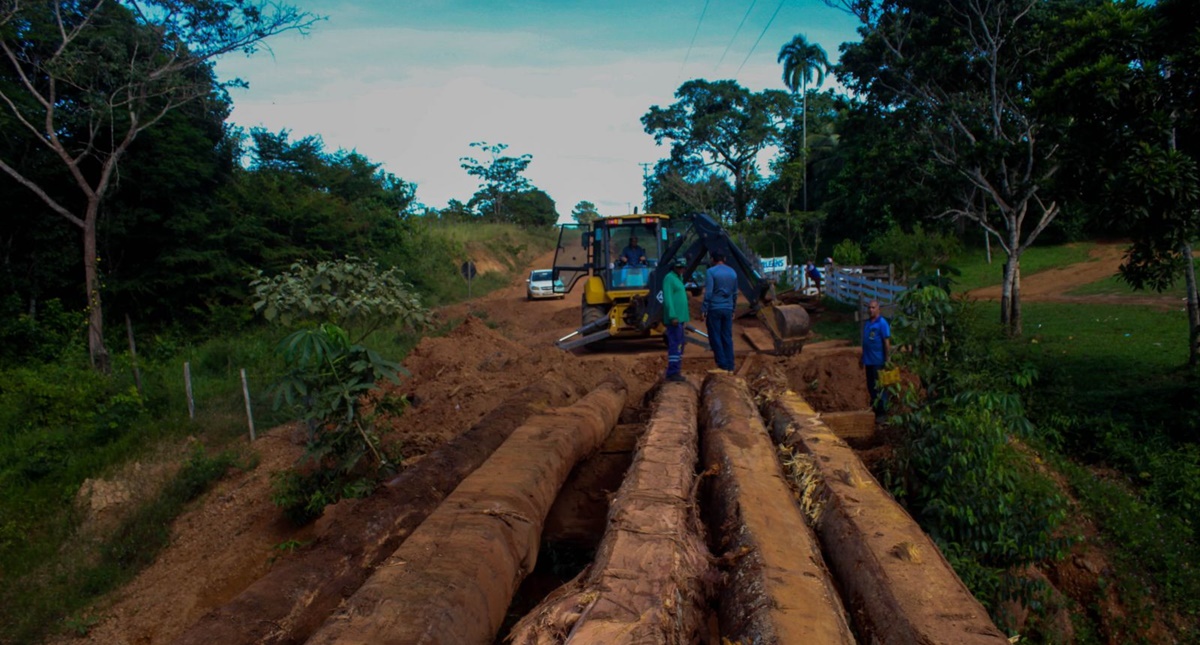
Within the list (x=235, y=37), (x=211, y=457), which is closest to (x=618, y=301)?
(x=211, y=457)

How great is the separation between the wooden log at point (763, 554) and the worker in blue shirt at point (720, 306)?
2637 millimetres

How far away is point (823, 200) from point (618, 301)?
2806 cm

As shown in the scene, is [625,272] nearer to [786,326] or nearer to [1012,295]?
[786,326]

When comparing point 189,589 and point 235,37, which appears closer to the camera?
point 189,589

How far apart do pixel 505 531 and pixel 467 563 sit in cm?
49

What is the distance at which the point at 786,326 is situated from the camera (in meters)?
9.66

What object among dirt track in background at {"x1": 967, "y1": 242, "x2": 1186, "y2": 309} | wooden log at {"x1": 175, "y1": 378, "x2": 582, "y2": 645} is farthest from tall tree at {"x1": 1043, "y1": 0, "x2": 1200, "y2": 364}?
dirt track in background at {"x1": 967, "y1": 242, "x2": 1186, "y2": 309}

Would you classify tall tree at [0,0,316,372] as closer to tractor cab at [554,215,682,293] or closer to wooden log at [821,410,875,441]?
tractor cab at [554,215,682,293]

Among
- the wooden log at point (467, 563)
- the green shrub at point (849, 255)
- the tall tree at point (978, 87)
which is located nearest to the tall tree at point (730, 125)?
the green shrub at point (849, 255)

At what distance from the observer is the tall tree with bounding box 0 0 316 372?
567 inches

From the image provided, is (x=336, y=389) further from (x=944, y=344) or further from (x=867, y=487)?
(x=944, y=344)

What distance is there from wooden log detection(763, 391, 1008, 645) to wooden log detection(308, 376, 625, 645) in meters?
1.54

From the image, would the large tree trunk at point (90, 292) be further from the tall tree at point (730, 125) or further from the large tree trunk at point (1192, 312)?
the tall tree at point (730, 125)

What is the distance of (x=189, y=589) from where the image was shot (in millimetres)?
6250
